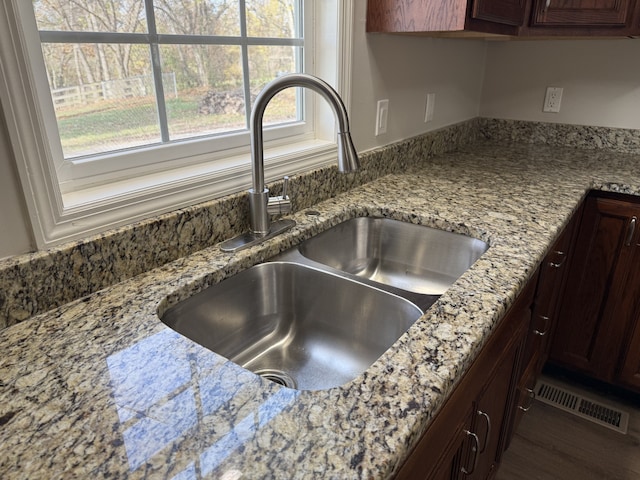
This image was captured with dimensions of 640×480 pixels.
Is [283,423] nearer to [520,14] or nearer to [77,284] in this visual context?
[77,284]

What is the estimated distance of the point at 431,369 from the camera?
2.17ft

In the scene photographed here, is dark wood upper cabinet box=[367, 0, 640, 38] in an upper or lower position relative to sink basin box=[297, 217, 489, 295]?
upper

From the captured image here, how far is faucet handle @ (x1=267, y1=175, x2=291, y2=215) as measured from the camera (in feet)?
3.62

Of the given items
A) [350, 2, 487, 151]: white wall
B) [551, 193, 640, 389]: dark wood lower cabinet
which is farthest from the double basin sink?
[551, 193, 640, 389]: dark wood lower cabinet

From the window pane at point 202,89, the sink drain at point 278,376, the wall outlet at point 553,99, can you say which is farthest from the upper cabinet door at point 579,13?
the sink drain at point 278,376

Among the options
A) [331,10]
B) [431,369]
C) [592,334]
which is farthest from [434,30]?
[592,334]

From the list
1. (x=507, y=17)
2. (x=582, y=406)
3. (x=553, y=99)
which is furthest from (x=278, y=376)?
(x=553, y=99)

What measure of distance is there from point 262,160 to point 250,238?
0.60 feet

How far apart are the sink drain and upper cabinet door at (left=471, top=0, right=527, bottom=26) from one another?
3.47ft

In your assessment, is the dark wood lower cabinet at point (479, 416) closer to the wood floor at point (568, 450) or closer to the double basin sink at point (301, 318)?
the double basin sink at point (301, 318)

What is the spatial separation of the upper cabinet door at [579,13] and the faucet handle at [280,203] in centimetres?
117

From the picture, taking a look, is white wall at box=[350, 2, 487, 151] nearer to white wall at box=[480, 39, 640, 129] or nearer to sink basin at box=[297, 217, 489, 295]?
white wall at box=[480, 39, 640, 129]

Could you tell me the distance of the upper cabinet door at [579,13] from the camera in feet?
5.23

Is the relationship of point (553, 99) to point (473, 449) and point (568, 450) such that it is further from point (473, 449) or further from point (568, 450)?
point (473, 449)
